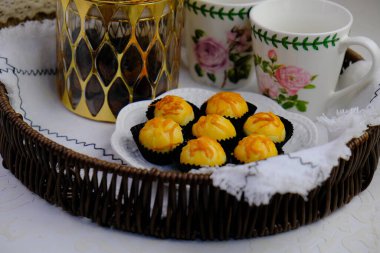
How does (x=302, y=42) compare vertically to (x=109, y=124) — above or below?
above

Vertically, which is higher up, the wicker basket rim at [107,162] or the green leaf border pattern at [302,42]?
the green leaf border pattern at [302,42]

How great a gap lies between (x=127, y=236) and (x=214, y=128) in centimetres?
12

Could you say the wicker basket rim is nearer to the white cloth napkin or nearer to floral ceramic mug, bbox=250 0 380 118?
the white cloth napkin

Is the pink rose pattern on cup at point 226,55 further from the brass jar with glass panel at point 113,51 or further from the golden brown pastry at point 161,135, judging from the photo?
the golden brown pastry at point 161,135

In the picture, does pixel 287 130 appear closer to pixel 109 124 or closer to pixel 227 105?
pixel 227 105

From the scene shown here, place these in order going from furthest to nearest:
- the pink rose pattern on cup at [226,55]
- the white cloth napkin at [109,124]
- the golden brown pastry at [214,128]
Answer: the pink rose pattern on cup at [226,55]
the golden brown pastry at [214,128]
the white cloth napkin at [109,124]

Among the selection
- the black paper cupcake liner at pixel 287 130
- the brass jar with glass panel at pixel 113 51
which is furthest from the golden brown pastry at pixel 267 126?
the brass jar with glass panel at pixel 113 51

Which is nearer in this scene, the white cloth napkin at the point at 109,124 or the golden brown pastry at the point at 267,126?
the white cloth napkin at the point at 109,124

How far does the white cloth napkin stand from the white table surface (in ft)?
0.21

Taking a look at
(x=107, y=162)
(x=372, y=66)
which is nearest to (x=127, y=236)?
(x=107, y=162)

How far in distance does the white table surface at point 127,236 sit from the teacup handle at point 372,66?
0.41 feet

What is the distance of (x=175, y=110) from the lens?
0.63m

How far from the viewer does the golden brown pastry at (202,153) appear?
56 cm

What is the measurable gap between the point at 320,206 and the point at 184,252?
0.12 meters
